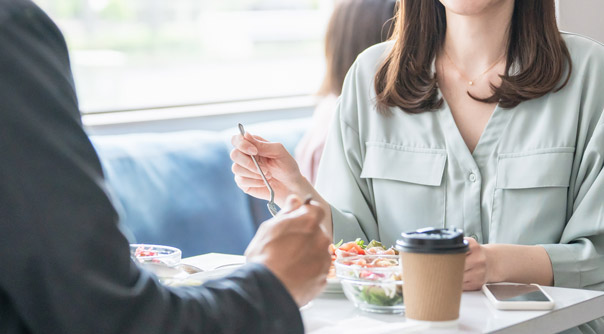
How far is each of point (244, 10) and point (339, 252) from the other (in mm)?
2648

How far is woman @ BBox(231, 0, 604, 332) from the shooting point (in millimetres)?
1576

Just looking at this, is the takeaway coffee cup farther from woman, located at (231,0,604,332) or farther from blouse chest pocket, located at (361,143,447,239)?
blouse chest pocket, located at (361,143,447,239)

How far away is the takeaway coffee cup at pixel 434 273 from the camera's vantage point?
3.35 ft

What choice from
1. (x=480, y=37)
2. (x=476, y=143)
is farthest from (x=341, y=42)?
(x=476, y=143)

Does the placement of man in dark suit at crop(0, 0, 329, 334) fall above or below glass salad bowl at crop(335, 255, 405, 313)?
above

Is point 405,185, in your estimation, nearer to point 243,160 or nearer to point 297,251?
point 243,160

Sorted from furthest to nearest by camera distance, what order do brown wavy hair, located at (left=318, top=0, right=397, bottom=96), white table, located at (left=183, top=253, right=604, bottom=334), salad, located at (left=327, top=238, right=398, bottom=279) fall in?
brown wavy hair, located at (left=318, top=0, right=397, bottom=96)
salad, located at (left=327, top=238, right=398, bottom=279)
white table, located at (left=183, top=253, right=604, bottom=334)

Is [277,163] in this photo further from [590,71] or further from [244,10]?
[244,10]

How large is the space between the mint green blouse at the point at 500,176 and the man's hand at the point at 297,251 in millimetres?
688

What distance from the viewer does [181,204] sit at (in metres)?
2.82

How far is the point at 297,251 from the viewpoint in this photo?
0.95 metres

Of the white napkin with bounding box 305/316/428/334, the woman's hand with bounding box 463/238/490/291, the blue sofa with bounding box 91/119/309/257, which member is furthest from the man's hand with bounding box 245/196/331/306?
the blue sofa with bounding box 91/119/309/257

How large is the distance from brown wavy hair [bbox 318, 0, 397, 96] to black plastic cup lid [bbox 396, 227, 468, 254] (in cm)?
185

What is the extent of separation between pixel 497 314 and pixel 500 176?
0.58 m
